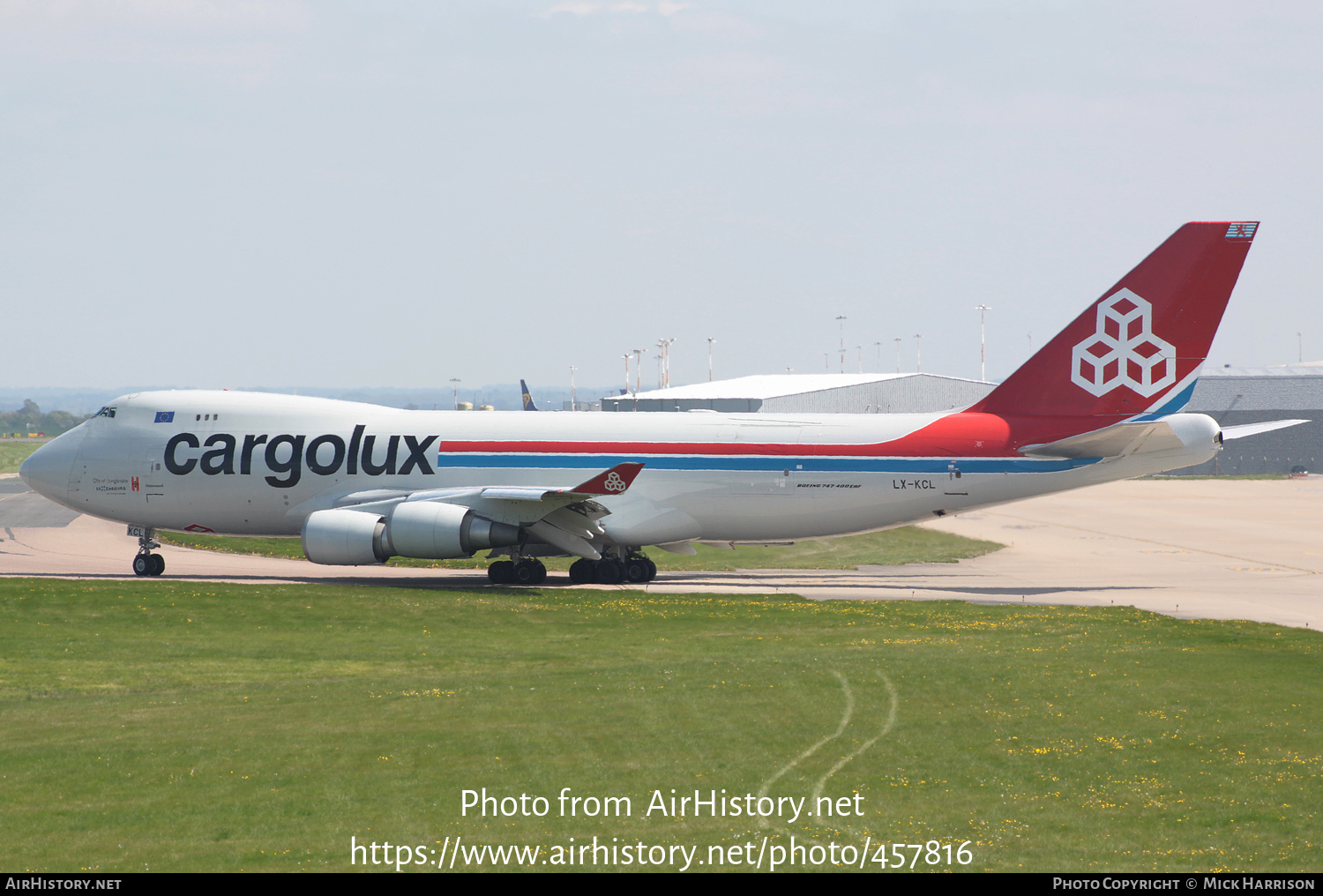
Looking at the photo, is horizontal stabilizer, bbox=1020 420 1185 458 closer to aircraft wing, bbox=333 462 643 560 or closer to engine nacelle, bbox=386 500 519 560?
aircraft wing, bbox=333 462 643 560

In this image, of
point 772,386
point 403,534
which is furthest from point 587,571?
point 772,386

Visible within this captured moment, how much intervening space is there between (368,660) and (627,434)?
14.9m

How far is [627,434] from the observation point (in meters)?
37.8

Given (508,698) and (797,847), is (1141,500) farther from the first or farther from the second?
(797,847)

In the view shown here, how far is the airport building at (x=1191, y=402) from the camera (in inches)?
3947

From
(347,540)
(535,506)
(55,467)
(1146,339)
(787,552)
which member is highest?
(1146,339)

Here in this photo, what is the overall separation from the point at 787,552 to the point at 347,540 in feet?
58.4

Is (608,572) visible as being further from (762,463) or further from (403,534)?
(403,534)

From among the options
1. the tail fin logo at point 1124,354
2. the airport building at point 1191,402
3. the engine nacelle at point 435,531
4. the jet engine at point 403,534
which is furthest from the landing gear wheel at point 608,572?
the airport building at point 1191,402

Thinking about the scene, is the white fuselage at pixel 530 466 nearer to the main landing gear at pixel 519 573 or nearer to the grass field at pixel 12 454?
the main landing gear at pixel 519 573

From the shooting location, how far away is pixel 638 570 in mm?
38875

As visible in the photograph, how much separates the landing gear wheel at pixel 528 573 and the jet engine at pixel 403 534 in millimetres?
1226

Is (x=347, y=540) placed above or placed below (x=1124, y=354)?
below

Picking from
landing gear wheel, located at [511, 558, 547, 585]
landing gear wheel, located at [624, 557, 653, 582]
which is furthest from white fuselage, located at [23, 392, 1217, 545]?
landing gear wheel, located at [511, 558, 547, 585]
